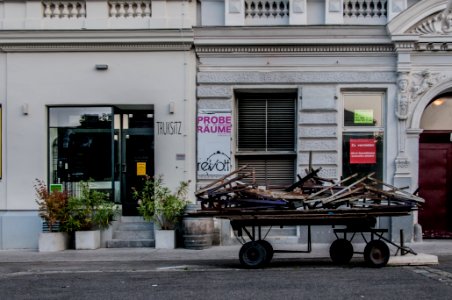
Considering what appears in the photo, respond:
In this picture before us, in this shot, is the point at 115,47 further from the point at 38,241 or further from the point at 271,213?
the point at 271,213

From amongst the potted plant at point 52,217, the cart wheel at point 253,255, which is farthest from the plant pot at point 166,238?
the cart wheel at point 253,255

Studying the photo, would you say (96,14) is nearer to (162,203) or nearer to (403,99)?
(162,203)

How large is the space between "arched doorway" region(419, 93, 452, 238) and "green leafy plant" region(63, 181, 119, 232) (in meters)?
7.25

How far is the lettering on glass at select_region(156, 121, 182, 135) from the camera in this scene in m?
15.3

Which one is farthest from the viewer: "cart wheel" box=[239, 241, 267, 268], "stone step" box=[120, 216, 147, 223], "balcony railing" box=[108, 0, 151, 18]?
"stone step" box=[120, 216, 147, 223]

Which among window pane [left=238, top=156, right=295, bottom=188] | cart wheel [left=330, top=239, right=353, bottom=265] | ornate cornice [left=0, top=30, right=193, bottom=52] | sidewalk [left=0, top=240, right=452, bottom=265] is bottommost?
sidewalk [left=0, top=240, right=452, bottom=265]

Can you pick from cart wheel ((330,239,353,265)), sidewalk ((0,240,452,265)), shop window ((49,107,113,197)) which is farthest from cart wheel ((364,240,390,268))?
shop window ((49,107,113,197))

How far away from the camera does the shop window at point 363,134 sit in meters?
15.4

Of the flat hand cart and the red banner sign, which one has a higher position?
the red banner sign

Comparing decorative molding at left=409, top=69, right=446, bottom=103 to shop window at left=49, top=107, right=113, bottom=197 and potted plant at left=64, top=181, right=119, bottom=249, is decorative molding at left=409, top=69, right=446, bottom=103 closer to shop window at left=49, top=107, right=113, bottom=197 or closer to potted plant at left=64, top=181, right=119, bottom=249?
shop window at left=49, top=107, right=113, bottom=197

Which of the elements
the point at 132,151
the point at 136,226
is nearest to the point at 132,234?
the point at 136,226

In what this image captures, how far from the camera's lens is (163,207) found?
14.7m

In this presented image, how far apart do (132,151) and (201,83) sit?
2331 millimetres

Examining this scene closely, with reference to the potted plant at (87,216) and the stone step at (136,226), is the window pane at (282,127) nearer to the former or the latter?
the stone step at (136,226)
